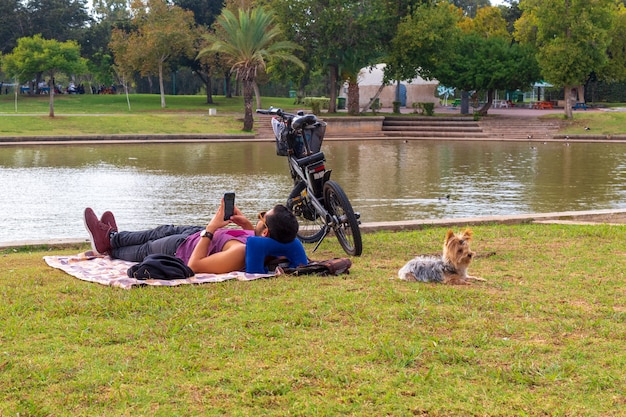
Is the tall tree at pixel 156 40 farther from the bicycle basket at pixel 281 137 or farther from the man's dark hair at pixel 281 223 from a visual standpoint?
the man's dark hair at pixel 281 223

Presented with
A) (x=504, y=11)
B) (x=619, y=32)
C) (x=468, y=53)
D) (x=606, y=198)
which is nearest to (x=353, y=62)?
(x=468, y=53)

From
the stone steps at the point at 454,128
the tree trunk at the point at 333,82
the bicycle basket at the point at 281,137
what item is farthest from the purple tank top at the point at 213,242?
the tree trunk at the point at 333,82

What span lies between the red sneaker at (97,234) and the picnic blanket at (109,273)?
3.4 inches

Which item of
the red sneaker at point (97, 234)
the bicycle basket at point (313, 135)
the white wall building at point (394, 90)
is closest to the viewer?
the red sneaker at point (97, 234)

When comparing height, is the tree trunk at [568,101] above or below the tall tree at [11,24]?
below

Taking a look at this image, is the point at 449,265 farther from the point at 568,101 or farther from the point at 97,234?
the point at 568,101

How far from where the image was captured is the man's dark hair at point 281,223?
585 cm

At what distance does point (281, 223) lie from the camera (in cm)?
586

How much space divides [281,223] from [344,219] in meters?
1.69

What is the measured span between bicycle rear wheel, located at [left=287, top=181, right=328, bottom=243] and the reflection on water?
9.82ft

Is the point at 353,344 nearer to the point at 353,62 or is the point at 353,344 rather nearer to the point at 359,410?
the point at 359,410

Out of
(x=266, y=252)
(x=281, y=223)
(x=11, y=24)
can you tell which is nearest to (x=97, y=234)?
(x=266, y=252)

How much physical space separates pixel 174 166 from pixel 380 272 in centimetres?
1462

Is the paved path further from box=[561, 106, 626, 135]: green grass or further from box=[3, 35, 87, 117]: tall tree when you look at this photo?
box=[3, 35, 87, 117]: tall tree
